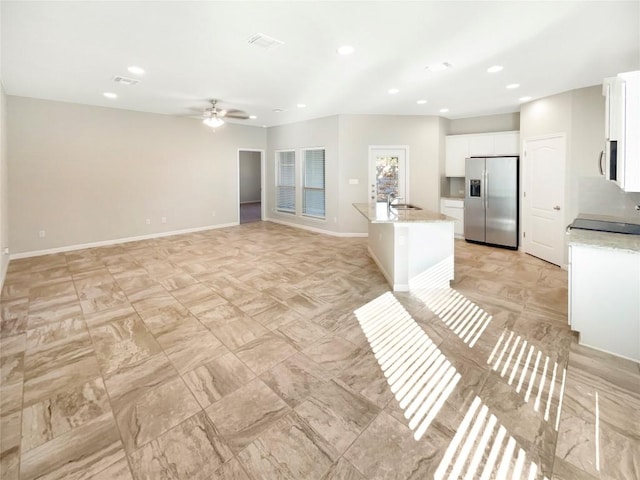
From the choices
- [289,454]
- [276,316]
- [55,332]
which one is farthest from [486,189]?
[55,332]

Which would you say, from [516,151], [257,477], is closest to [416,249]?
[257,477]

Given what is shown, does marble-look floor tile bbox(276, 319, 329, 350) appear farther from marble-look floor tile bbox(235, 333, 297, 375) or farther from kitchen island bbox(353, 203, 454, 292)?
kitchen island bbox(353, 203, 454, 292)

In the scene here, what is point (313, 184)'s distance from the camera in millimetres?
8125

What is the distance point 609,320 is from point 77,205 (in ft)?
26.6

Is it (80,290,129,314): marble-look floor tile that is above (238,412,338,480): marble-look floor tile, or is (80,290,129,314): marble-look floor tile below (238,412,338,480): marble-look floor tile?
above

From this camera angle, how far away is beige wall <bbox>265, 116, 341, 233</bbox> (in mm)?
7273

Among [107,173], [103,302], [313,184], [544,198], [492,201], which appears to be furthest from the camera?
[313,184]

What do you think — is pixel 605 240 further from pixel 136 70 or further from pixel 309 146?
pixel 309 146

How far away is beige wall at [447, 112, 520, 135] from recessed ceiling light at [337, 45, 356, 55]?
4.58 m

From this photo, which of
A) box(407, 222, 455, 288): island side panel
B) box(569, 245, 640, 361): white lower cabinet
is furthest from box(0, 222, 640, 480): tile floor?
box(407, 222, 455, 288): island side panel

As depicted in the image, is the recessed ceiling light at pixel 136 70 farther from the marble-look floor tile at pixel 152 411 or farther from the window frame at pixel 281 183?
the window frame at pixel 281 183

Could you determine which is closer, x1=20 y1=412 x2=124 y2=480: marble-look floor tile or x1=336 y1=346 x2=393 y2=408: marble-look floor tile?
x1=20 y1=412 x2=124 y2=480: marble-look floor tile

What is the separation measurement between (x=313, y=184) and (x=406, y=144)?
251 cm

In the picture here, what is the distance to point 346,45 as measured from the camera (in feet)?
11.0
